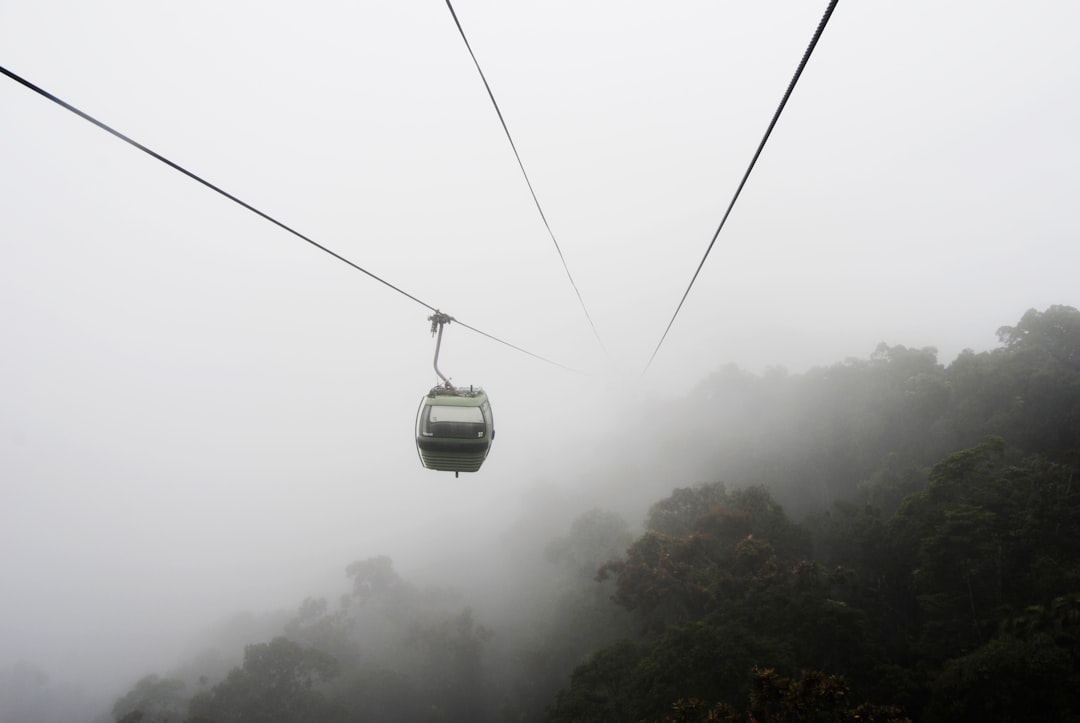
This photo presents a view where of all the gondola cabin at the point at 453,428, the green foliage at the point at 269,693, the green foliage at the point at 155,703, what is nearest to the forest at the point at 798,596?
the green foliage at the point at 269,693

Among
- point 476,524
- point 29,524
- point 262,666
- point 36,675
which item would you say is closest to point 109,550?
point 29,524

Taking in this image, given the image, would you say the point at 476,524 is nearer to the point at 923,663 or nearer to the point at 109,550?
the point at 923,663

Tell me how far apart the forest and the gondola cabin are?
33.0 feet

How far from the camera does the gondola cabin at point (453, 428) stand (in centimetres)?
1027

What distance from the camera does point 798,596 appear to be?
57.5ft

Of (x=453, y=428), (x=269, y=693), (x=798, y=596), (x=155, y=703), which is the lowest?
(x=155, y=703)

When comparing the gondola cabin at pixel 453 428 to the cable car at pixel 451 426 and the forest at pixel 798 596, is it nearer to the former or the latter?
the cable car at pixel 451 426

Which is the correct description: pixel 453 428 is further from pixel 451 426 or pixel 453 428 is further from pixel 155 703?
pixel 155 703

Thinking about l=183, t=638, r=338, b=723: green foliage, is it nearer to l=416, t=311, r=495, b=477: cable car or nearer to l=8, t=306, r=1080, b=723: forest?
l=8, t=306, r=1080, b=723: forest

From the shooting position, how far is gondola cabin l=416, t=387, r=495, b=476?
10273mm

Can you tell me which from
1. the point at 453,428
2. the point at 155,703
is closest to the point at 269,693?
the point at 155,703

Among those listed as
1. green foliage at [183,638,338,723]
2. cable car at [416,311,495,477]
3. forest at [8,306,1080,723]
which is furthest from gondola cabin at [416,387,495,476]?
green foliage at [183,638,338,723]

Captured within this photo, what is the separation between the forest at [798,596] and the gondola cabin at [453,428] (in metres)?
10.1

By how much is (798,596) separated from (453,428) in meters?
16.1
